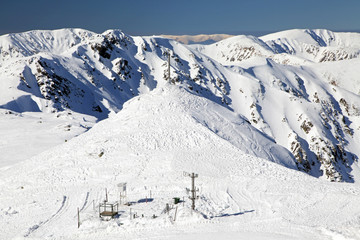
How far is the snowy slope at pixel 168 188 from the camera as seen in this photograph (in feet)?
67.2

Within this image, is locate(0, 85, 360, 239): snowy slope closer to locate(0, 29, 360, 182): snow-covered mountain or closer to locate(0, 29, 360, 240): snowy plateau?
locate(0, 29, 360, 240): snowy plateau

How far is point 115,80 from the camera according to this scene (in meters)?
122

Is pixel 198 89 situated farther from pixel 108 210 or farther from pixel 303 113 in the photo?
pixel 108 210

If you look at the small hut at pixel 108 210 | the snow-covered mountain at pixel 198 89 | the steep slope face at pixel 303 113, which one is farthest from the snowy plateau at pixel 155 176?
the steep slope face at pixel 303 113

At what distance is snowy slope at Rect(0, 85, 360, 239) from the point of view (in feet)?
67.2

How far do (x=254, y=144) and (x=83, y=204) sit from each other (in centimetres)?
2289

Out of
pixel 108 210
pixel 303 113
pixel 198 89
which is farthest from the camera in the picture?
pixel 198 89

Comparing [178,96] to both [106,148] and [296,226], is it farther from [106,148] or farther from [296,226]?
[296,226]

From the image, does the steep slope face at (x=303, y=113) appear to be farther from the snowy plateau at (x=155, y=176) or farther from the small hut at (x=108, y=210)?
the small hut at (x=108, y=210)

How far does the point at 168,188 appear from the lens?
27719 mm

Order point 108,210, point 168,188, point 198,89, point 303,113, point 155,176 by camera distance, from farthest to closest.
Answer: point 198,89, point 303,113, point 155,176, point 168,188, point 108,210

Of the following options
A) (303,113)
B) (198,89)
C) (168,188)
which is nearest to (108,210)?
(168,188)

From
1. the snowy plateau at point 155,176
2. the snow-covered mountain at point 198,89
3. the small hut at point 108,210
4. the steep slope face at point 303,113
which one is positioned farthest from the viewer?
the steep slope face at point 303,113

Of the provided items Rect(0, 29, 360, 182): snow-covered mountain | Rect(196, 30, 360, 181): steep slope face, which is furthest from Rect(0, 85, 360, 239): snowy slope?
Rect(196, 30, 360, 181): steep slope face
